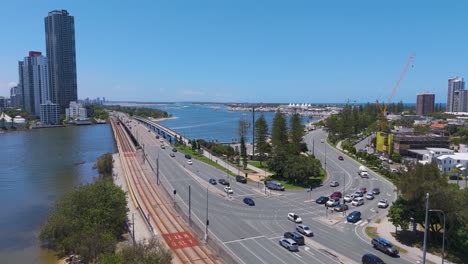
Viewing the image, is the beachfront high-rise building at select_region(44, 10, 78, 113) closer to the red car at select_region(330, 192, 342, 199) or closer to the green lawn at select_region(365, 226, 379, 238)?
the red car at select_region(330, 192, 342, 199)

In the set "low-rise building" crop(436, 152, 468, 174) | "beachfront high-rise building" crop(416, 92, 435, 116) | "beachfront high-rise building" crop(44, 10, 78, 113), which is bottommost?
"low-rise building" crop(436, 152, 468, 174)

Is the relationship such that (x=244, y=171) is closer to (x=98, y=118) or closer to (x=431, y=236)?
(x=431, y=236)

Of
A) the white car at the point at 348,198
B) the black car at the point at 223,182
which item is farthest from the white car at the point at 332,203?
the black car at the point at 223,182

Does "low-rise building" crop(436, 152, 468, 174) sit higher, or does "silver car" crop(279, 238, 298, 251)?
"low-rise building" crop(436, 152, 468, 174)

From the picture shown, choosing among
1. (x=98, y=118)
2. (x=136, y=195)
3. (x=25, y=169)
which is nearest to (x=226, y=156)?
(x=136, y=195)

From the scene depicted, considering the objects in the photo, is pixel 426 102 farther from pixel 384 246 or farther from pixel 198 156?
pixel 384 246

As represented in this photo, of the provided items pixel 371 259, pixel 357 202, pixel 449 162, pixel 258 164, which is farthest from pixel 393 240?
pixel 258 164

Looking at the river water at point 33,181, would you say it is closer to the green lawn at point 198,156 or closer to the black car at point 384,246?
the green lawn at point 198,156

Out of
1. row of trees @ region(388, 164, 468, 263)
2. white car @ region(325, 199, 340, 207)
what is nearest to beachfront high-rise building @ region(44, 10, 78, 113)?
white car @ region(325, 199, 340, 207)
